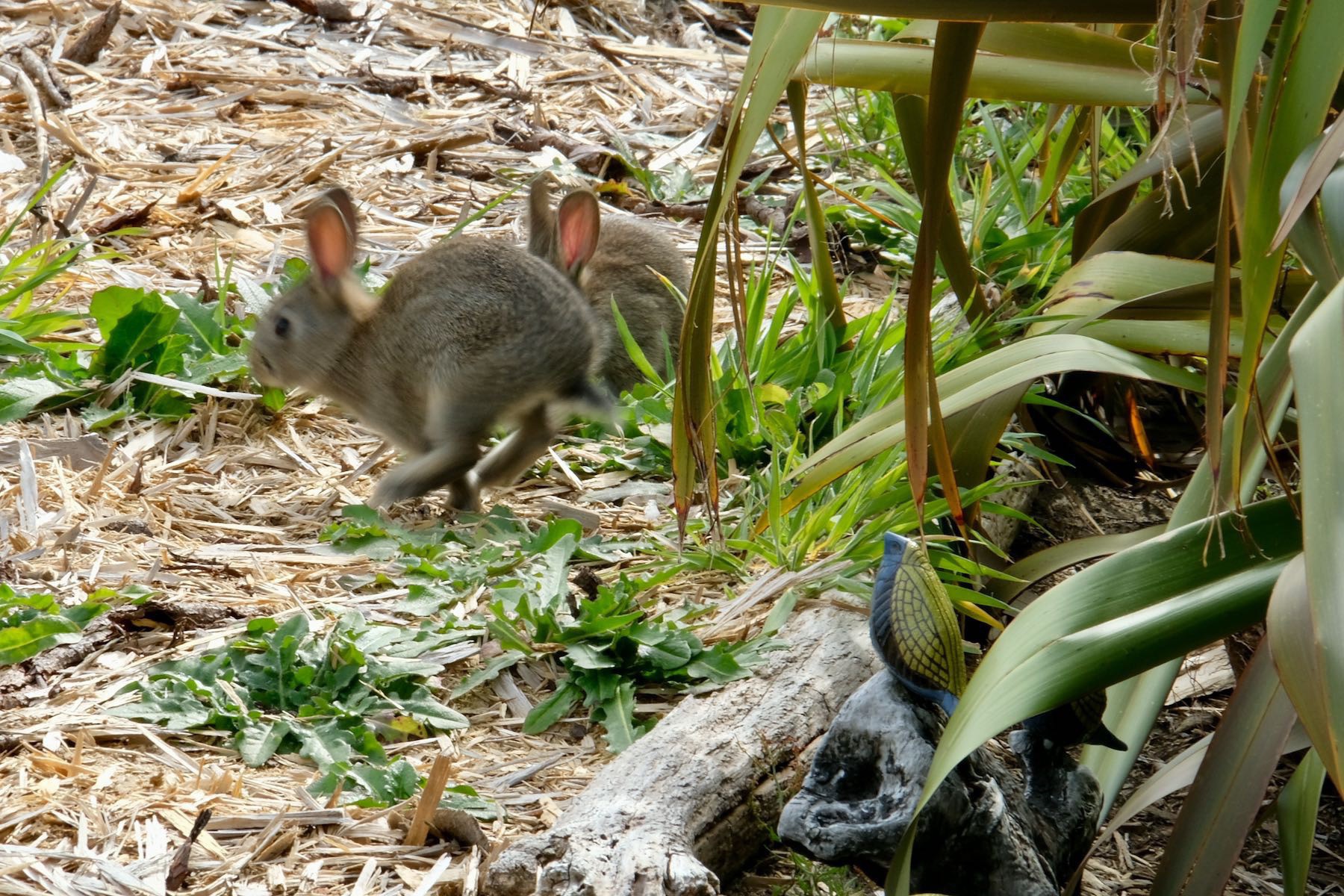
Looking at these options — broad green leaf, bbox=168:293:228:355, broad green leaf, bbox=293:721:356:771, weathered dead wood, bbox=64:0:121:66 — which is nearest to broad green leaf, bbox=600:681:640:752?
broad green leaf, bbox=293:721:356:771

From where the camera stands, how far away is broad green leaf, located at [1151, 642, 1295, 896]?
6.37 feet

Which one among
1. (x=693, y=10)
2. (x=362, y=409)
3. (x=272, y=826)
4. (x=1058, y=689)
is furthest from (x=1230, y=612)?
(x=693, y=10)

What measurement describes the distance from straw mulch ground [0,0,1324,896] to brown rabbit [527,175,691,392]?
322 millimetres

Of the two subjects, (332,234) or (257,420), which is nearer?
(332,234)

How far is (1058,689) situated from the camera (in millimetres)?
1767

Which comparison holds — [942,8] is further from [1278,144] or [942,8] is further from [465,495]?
[465,495]

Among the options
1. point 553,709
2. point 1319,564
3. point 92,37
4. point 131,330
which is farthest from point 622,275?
point 1319,564

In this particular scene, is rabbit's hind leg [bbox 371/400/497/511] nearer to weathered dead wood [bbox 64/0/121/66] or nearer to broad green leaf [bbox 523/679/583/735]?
broad green leaf [bbox 523/679/583/735]

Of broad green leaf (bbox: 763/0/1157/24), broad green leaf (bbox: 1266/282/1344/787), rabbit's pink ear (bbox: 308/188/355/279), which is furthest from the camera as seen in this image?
rabbit's pink ear (bbox: 308/188/355/279)

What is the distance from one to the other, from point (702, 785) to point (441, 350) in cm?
195

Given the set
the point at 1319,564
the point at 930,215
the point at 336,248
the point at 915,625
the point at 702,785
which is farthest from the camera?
the point at 336,248

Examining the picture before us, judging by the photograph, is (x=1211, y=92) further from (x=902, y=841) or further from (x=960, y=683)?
(x=902, y=841)

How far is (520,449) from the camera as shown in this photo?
3959mm

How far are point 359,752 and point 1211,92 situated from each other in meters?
2.16
